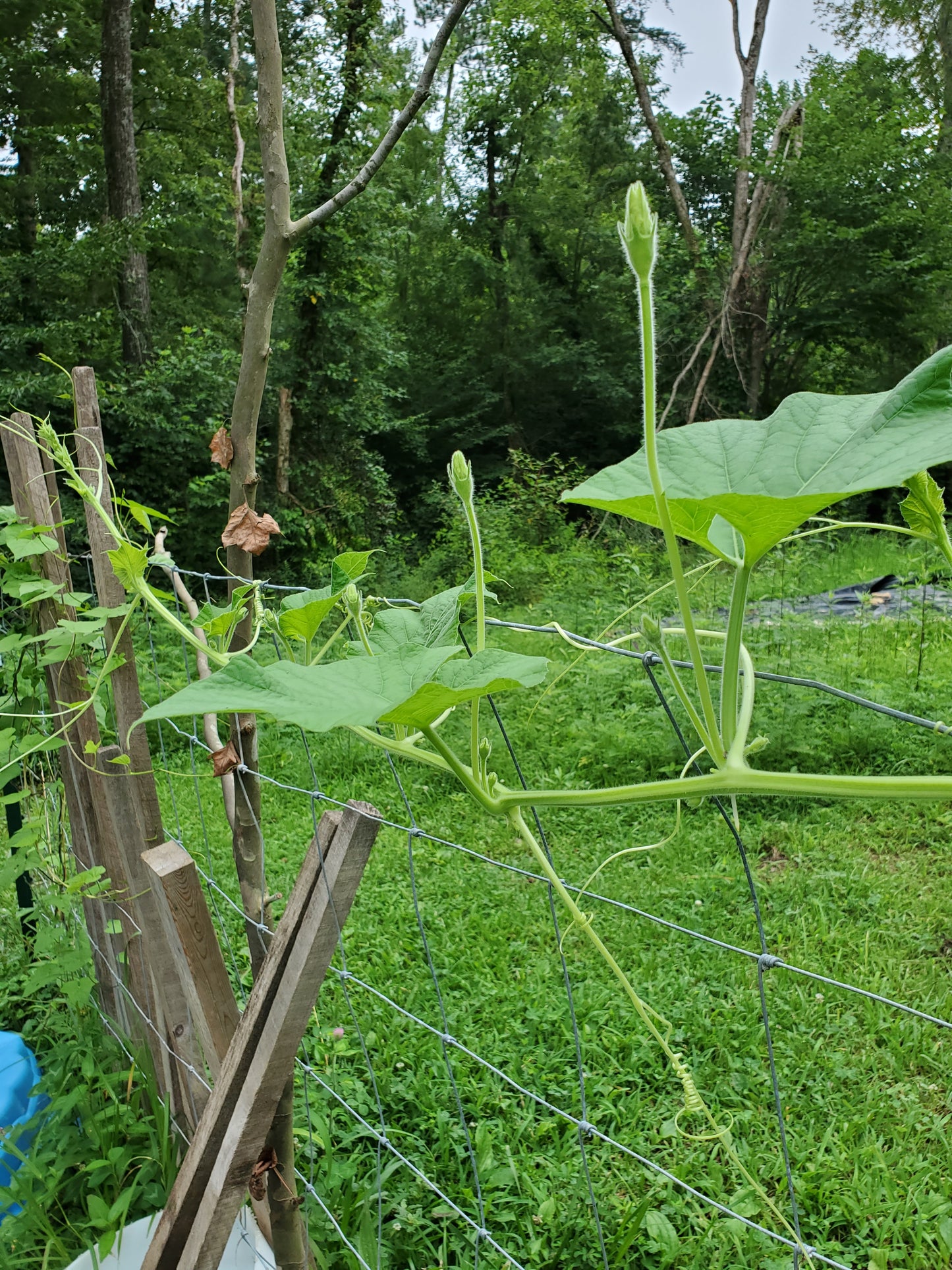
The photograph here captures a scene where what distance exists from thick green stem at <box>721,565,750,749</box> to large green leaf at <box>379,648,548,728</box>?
10cm

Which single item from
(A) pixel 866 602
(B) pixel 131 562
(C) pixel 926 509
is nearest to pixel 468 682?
(C) pixel 926 509

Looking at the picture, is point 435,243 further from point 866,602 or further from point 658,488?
point 658,488

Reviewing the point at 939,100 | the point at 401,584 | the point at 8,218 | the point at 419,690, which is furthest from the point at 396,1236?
the point at 939,100

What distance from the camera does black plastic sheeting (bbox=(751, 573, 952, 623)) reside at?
4684 mm

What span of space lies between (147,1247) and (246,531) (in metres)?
1.17

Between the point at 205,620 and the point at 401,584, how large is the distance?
295 inches

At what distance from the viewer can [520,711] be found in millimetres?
4168

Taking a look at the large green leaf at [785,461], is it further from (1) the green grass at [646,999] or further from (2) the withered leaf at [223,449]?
(1) the green grass at [646,999]

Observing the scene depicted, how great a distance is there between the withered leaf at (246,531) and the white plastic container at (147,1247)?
1022 millimetres

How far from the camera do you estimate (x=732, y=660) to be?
464 mm

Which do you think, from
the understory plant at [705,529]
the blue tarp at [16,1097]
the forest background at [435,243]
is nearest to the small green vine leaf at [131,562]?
the understory plant at [705,529]

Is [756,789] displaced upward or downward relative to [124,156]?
downward

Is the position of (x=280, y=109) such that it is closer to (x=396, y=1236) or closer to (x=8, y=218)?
(x=396, y=1236)

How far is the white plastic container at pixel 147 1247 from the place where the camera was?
131cm
